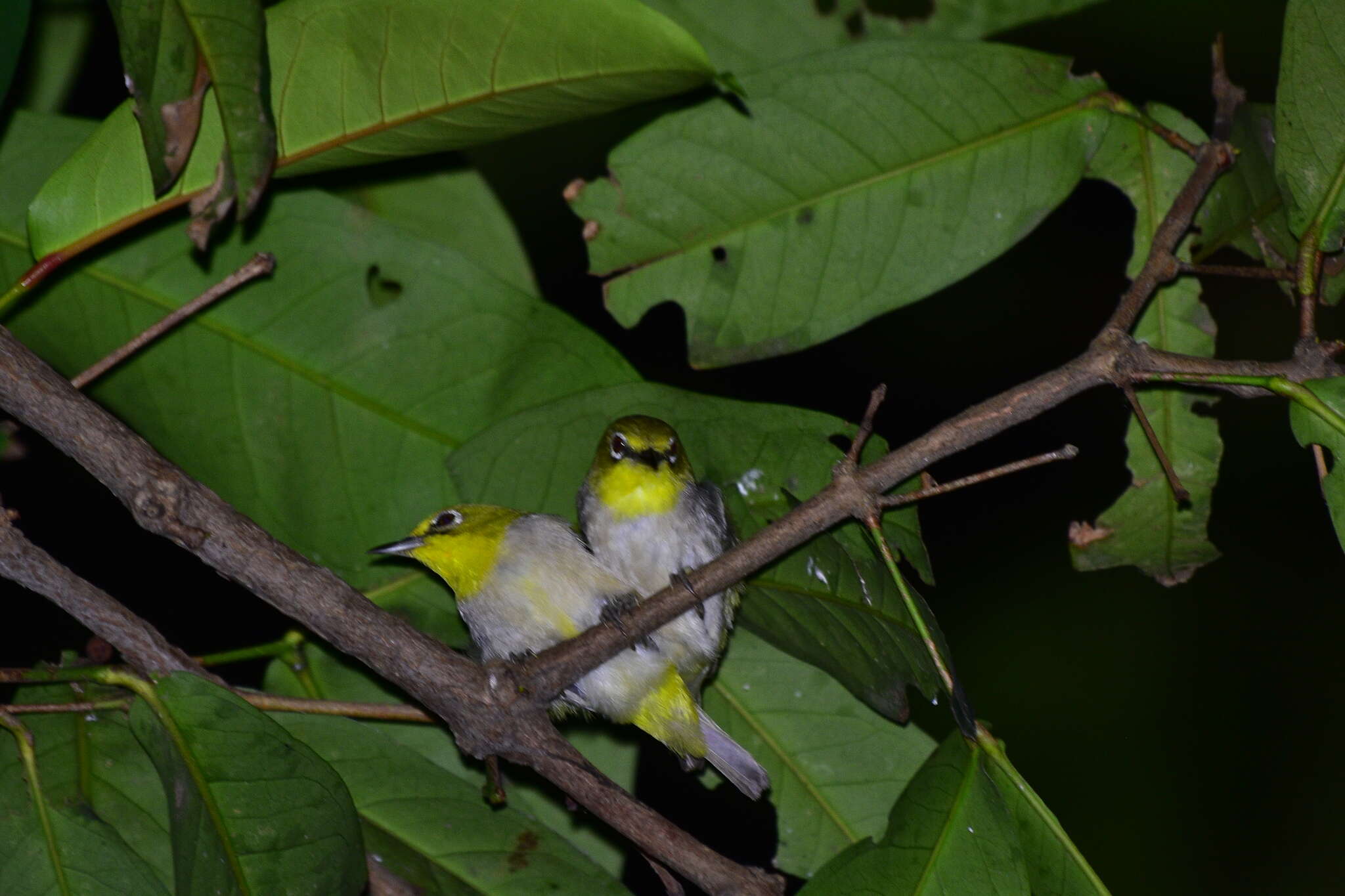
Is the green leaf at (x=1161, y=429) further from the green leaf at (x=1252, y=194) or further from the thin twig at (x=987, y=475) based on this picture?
the thin twig at (x=987, y=475)

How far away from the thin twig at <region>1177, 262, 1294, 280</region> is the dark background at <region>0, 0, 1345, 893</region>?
6.25 feet

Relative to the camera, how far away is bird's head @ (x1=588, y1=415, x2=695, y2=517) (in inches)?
87.3

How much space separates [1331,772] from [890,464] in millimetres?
4469

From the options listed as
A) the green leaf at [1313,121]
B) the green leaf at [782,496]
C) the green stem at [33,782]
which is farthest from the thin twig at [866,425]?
the green stem at [33,782]

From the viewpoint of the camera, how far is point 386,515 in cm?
217

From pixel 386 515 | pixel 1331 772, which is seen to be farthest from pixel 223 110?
pixel 1331 772

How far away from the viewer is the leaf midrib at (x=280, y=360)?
6.93 feet

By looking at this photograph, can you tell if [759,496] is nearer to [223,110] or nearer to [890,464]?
[890,464]

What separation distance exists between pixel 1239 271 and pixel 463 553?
1397 mm

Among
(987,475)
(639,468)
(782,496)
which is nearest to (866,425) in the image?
(987,475)

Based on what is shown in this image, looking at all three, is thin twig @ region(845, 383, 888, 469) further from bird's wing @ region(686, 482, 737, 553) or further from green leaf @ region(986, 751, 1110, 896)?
bird's wing @ region(686, 482, 737, 553)

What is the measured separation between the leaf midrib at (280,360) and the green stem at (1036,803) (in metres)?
1.01

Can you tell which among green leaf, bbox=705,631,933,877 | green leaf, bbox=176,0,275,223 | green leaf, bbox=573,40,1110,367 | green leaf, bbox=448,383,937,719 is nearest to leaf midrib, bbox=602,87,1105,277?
green leaf, bbox=573,40,1110,367

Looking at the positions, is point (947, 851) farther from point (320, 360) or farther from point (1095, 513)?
point (1095, 513)
